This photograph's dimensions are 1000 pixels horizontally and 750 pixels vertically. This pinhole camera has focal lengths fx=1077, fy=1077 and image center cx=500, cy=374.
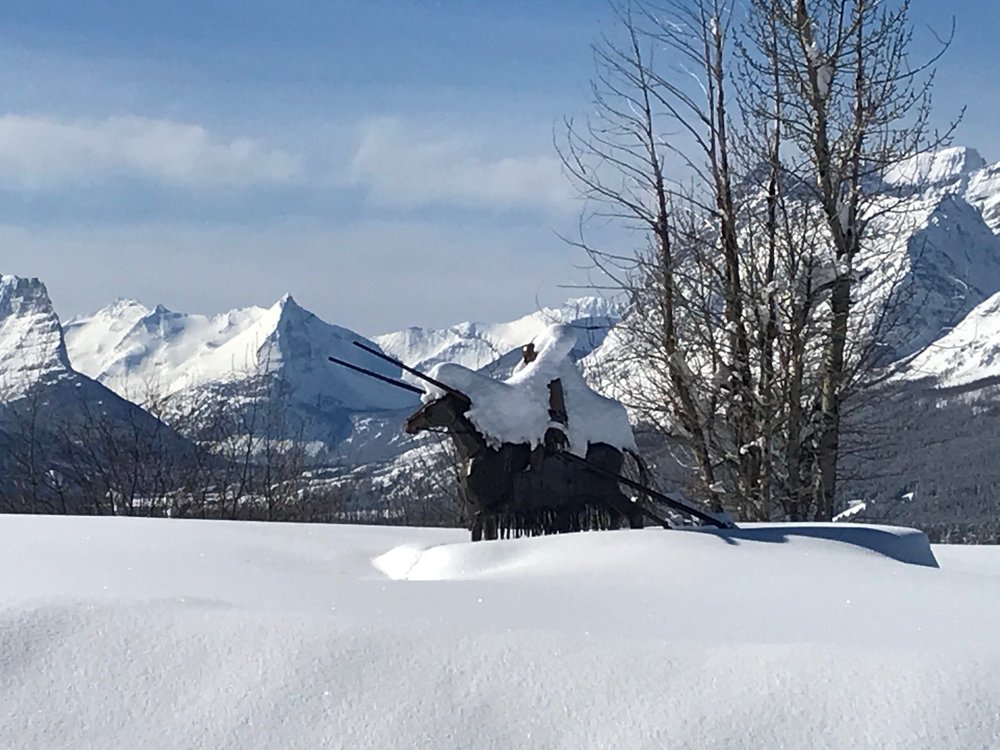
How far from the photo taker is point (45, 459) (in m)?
20.2

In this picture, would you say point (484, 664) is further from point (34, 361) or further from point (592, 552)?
point (34, 361)

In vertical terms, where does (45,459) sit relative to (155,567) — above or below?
above

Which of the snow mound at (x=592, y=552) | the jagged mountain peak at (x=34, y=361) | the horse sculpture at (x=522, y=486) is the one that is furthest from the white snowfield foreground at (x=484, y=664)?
the jagged mountain peak at (x=34, y=361)

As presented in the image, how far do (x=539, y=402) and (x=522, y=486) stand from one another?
50 centimetres

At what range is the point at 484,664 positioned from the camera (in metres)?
3.27

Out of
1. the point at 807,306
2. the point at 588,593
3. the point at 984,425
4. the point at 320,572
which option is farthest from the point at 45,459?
the point at 984,425

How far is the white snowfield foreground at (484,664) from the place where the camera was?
301 cm

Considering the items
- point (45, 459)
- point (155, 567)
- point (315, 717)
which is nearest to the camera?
point (315, 717)

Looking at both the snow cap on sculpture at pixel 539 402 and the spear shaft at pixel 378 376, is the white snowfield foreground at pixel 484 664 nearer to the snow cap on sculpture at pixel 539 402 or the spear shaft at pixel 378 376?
the spear shaft at pixel 378 376

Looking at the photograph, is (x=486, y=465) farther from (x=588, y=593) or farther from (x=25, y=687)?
(x=25, y=687)

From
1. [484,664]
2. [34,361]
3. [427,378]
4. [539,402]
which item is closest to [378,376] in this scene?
[427,378]

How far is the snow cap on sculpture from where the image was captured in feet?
20.3

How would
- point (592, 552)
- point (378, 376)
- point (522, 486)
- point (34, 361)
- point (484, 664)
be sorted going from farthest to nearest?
point (34, 361) < point (522, 486) < point (378, 376) < point (592, 552) < point (484, 664)

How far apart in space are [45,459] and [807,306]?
1518cm
